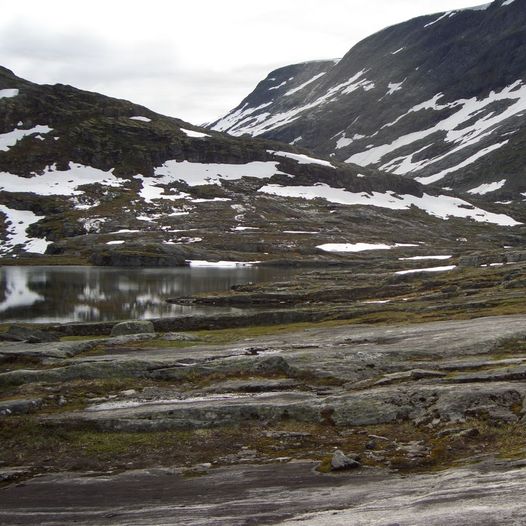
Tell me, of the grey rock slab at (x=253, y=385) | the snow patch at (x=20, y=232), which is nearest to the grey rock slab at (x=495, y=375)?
the grey rock slab at (x=253, y=385)

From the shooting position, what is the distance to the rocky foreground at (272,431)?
1953 centimetres

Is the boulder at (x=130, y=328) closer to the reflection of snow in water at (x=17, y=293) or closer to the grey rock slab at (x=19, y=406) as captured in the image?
the grey rock slab at (x=19, y=406)

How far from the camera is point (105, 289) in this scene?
10069 centimetres

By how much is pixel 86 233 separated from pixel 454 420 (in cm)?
16404

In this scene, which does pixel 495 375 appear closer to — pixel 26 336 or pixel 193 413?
pixel 193 413

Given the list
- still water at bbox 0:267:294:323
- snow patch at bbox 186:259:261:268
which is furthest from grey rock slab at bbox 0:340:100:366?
snow patch at bbox 186:259:261:268

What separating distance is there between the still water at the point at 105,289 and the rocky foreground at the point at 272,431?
33123mm

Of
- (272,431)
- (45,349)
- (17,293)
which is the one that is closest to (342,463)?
(272,431)

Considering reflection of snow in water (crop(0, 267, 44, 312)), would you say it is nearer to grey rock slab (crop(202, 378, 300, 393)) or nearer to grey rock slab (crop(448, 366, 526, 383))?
grey rock slab (crop(202, 378, 300, 393))

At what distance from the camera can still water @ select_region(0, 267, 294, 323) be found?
77013mm

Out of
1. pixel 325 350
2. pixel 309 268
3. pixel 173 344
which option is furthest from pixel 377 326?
pixel 309 268

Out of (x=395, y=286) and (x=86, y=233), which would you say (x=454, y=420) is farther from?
(x=86, y=233)

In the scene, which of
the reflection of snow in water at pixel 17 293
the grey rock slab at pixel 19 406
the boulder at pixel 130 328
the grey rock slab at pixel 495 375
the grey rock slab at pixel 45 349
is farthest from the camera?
the reflection of snow in water at pixel 17 293

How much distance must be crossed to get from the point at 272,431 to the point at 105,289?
3052 inches
